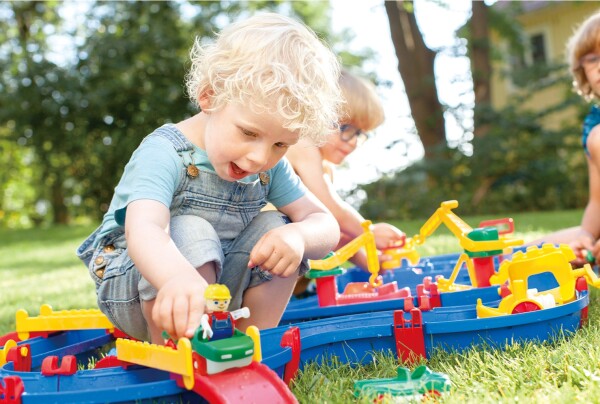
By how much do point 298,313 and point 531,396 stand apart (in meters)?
1.04

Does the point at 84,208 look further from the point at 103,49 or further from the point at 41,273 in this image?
the point at 41,273

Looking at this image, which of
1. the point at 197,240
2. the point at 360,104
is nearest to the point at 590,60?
A: the point at 360,104

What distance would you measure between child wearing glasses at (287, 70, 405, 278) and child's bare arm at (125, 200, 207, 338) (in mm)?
1225

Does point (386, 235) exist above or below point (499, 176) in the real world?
above

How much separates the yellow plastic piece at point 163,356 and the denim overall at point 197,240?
0.22 meters

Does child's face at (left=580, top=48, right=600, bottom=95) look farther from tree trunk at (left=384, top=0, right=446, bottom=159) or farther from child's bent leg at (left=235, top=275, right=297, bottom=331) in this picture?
tree trunk at (left=384, top=0, right=446, bottom=159)

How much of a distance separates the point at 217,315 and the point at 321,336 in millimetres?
483

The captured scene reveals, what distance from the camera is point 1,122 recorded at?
13547 mm

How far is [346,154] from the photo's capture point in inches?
126

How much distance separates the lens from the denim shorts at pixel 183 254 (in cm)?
175

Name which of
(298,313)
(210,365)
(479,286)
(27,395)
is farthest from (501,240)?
(27,395)

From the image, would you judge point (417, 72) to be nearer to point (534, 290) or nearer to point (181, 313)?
point (534, 290)

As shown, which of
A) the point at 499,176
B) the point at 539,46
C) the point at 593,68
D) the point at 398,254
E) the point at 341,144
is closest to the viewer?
the point at 398,254

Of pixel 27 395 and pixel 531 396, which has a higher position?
pixel 27 395
